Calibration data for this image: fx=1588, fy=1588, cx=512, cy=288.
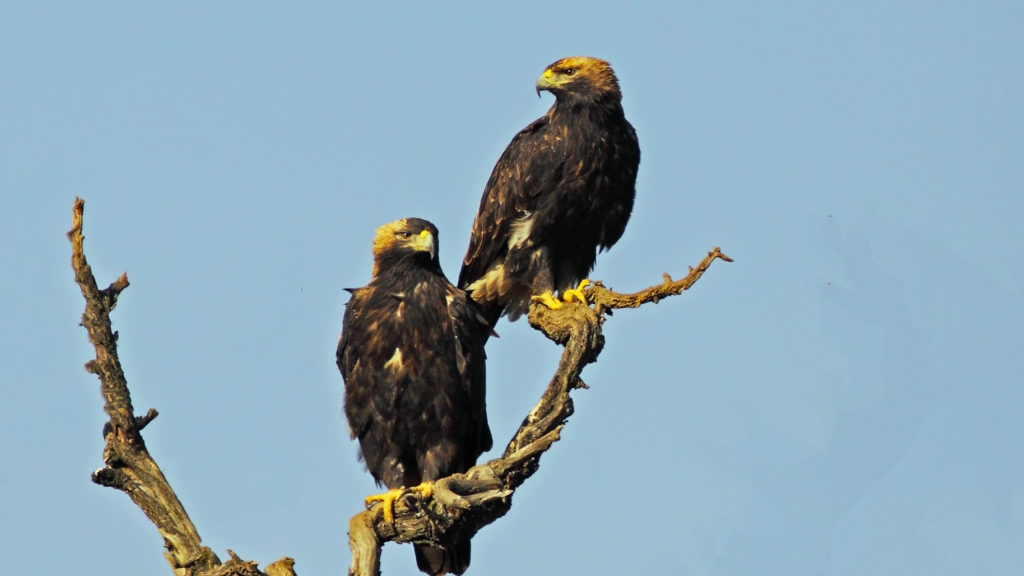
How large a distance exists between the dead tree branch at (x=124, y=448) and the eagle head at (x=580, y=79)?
4467 millimetres

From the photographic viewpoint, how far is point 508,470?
32.4 ft

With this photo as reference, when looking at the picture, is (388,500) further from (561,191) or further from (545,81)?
(545,81)

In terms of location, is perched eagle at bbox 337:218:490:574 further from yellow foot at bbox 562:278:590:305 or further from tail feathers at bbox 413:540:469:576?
yellow foot at bbox 562:278:590:305

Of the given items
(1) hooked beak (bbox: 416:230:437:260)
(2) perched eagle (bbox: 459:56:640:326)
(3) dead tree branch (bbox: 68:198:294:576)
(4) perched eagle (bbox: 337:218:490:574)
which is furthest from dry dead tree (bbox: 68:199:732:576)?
(2) perched eagle (bbox: 459:56:640:326)

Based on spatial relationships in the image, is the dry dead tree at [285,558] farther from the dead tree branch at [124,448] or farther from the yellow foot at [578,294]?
the yellow foot at [578,294]

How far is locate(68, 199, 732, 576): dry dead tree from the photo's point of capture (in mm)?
9766

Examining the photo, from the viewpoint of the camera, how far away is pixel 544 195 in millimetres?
12984

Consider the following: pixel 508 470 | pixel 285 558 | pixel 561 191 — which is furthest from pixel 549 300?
pixel 285 558

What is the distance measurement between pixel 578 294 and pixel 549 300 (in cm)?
24

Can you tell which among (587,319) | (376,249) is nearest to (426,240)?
(376,249)

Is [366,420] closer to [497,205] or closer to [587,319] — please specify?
[587,319]

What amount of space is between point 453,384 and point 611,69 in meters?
3.48

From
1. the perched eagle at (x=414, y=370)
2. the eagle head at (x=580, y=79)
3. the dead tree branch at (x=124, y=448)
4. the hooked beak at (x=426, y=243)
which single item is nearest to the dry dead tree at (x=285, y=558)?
the dead tree branch at (x=124, y=448)

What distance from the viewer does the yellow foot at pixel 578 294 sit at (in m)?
12.4
